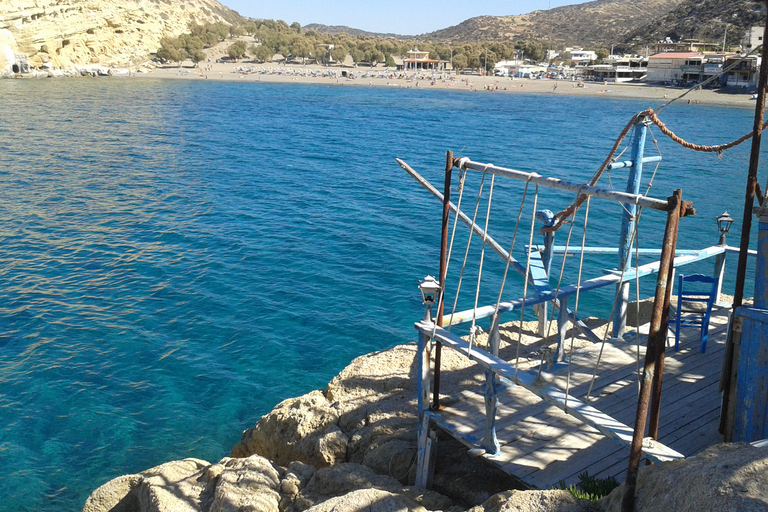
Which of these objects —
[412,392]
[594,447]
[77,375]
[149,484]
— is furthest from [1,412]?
[594,447]

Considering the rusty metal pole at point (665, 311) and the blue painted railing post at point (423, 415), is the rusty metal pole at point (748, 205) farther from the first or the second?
the blue painted railing post at point (423, 415)

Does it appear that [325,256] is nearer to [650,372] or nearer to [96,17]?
[650,372]

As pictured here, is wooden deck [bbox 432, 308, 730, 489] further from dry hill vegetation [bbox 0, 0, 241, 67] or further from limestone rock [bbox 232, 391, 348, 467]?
dry hill vegetation [bbox 0, 0, 241, 67]

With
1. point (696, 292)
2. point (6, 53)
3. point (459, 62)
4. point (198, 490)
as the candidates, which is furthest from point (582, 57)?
point (198, 490)

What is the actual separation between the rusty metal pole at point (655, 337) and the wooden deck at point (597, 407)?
25.7 inches

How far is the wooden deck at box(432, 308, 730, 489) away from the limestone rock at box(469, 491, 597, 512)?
0.67m

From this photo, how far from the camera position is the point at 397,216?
2198cm

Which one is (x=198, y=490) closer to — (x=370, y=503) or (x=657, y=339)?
(x=370, y=503)

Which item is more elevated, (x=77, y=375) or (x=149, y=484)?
(x=149, y=484)

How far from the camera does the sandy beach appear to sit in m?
82.0

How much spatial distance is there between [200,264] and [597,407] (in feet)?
42.6

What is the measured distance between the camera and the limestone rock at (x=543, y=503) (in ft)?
12.7

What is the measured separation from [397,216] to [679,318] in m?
15.7

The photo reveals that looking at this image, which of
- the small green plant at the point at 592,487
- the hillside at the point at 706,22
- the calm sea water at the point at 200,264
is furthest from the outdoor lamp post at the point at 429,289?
A: the hillside at the point at 706,22
